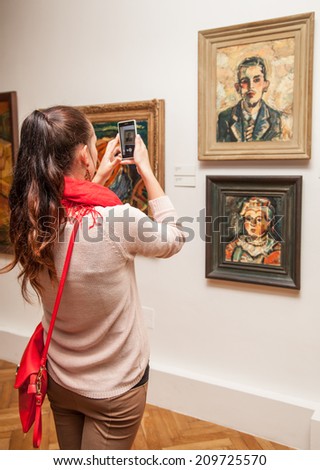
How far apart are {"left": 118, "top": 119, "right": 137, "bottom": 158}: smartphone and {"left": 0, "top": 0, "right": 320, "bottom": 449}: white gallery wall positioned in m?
1.19

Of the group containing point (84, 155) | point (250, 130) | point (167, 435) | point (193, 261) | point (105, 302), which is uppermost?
point (250, 130)

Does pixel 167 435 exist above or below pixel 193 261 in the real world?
below

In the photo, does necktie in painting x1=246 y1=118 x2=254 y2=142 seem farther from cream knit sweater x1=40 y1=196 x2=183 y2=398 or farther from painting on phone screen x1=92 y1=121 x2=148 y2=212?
cream knit sweater x1=40 y1=196 x2=183 y2=398

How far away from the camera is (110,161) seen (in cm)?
176

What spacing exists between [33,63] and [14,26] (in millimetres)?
361

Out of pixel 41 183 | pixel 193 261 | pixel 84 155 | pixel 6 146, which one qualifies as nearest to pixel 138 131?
pixel 193 261

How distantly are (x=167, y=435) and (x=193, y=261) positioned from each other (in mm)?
1128

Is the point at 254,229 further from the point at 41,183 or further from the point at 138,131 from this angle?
the point at 41,183

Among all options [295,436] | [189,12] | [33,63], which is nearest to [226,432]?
[295,436]

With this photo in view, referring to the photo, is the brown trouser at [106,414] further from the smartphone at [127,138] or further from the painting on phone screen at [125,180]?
the painting on phone screen at [125,180]

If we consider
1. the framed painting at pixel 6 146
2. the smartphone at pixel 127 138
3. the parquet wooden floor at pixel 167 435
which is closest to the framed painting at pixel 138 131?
the framed painting at pixel 6 146

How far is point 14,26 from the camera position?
12.1ft

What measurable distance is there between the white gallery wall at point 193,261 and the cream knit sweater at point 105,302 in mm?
1527
